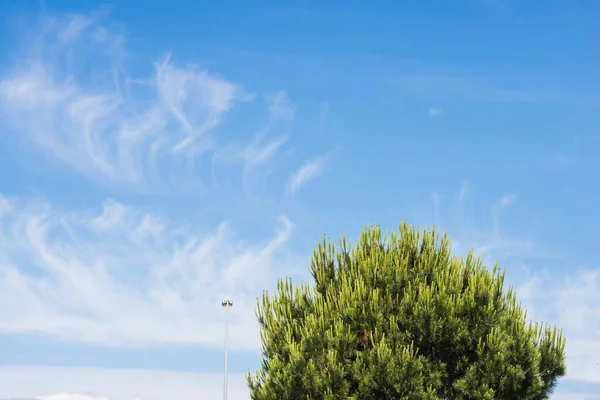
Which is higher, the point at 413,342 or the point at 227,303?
the point at 227,303

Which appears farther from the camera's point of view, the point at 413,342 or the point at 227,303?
the point at 227,303

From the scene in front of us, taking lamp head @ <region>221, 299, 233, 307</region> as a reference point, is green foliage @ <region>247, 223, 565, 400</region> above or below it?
below

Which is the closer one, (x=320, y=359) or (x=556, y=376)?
(x=320, y=359)

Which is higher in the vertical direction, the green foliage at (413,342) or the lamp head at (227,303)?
the lamp head at (227,303)

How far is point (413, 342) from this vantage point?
76.5 ft

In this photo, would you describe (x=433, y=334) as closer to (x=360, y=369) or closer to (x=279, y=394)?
(x=360, y=369)

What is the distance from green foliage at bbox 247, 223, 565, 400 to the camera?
22.9 metres

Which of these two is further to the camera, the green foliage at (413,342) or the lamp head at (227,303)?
the lamp head at (227,303)

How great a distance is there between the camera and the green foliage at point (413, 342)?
22938 mm

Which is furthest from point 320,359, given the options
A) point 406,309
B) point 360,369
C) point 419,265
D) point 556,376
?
point 556,376

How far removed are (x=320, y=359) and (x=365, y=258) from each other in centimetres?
468

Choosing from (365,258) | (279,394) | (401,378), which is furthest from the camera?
(365,258)

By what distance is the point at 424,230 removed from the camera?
2644cm

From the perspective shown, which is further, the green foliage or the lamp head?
the lamp head
